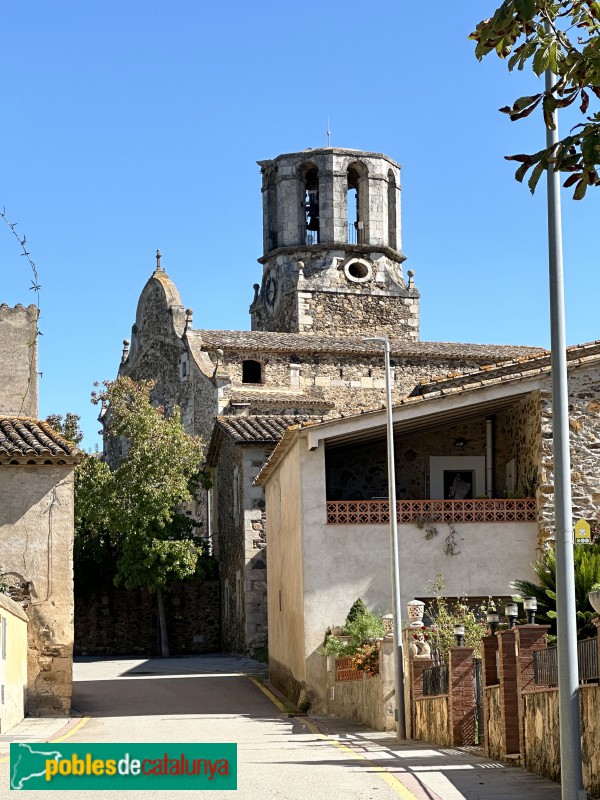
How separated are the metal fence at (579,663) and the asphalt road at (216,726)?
2.14m

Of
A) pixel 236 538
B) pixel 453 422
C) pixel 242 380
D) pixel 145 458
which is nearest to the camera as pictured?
pixel 453 422

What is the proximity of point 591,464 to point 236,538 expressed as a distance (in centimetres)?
1669

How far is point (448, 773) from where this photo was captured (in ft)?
47.0

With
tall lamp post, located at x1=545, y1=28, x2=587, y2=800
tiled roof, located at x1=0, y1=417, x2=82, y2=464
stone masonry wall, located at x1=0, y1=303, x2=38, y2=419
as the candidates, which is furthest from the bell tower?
tall lamp post, located at x1=545, y1=28, x2=587, y2=800

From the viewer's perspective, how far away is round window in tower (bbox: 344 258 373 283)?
62.3 metres

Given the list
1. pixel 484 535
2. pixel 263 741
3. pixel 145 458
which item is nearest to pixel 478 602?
pixel 484 535

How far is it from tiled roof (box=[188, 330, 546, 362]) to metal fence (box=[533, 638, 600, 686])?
35992 millimetres

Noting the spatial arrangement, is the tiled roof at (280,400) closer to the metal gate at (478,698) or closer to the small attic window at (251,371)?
the small attic window at (251,371)

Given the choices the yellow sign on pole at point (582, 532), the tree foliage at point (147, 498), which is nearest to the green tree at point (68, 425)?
the tree foliage at point (147, 498)

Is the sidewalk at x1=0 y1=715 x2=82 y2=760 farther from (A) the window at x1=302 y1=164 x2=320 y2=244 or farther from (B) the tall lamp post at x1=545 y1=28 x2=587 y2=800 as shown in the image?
(A) the window at x1=302 y1=164 x2=320 y2=244

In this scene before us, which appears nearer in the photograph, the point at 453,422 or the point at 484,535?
the point at 484,535

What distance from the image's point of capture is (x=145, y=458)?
44.3 m

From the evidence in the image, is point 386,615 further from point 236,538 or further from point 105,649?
point 105,649

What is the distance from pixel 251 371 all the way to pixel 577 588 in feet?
98.1
